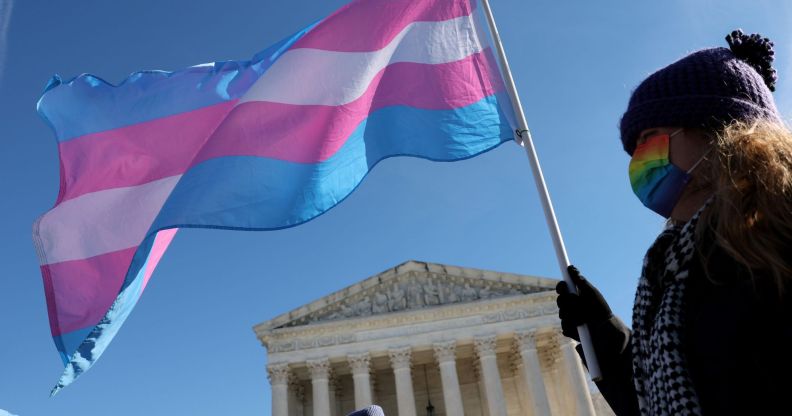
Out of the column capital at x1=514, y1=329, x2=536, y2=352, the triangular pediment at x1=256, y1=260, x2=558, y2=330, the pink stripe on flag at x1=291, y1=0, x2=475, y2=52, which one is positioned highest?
the triangular pediment at x1=256, y1=260, x2=558, y2=330

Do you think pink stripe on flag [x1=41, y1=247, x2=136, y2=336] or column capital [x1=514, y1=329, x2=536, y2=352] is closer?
pink stripe on flag [x1=41, y1=247, x2=136, y2=336]

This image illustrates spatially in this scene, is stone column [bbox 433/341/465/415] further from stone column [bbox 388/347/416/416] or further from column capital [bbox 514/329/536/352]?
column capital [bbox 514/329/536/352]

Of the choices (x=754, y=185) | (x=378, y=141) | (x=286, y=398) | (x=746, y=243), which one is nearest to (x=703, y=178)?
(x=754, y=185)

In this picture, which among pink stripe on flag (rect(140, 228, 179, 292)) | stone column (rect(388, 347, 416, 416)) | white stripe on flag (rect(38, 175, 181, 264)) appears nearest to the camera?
white stripe on flag (rect(38, 175, 181, 264))

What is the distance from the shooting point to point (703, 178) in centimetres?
214

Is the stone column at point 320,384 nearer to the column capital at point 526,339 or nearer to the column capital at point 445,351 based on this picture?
the column capital at point 445,351

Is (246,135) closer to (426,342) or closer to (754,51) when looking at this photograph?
(754,51)

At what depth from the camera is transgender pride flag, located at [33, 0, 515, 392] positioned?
5184mm

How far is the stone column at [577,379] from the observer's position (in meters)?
26.5

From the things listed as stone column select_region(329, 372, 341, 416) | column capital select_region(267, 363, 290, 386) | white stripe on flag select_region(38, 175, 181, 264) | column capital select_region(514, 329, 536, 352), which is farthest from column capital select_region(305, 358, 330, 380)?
white stripe on flag select_region(38, 175, 181, 264)

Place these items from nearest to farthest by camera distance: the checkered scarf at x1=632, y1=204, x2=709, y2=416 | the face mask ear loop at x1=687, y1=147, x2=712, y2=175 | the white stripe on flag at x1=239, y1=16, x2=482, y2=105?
1. the checkered scarf at x1=632, y1=204, x2=709, y2=416
2. the face mask ear loop at x1=687, y1=147, x2=712, y2=175
3. the white stripe on flag at x1=239, y1=16, x2=482, y2=105

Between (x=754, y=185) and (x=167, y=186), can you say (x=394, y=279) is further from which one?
(x=754, y=185)

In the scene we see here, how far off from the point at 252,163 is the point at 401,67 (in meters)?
1.67

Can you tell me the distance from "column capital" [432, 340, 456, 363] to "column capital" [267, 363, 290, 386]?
22.0 ft
